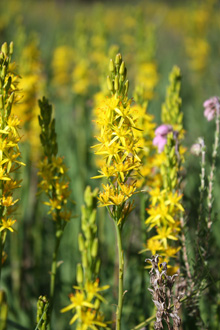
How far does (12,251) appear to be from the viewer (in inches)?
116

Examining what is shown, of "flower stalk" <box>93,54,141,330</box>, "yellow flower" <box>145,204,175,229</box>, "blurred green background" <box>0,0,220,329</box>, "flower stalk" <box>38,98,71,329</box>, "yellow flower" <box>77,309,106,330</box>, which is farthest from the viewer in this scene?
"blurred green background" <box>0,0,220,329</box>

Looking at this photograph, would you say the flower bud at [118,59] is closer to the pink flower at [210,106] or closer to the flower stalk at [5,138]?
the flower stalk at [5,138]

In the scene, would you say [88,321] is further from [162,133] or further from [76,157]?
[76,157]

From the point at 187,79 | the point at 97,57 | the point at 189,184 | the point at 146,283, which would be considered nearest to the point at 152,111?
the point at 97,57

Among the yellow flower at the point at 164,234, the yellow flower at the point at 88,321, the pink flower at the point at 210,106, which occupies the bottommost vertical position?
the yellow flower at the point at 88,321

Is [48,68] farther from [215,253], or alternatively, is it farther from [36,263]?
[215,253]

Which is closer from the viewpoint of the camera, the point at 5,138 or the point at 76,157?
the point at 5,138

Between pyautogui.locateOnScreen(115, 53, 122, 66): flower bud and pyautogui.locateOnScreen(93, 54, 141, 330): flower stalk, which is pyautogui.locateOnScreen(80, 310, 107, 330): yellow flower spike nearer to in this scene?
pyautogui.locateOnScreen(93, 54, 141, 330): flower stalk

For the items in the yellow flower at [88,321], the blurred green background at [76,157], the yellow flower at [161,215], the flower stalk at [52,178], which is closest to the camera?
A: the yellow flower at [88,321]

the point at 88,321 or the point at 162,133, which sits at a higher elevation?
the point at 162,133

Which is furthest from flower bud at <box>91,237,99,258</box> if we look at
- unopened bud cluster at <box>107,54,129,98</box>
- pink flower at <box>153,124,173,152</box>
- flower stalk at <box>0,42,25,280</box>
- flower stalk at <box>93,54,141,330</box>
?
pink flower at <box>153,124,173,152</box>

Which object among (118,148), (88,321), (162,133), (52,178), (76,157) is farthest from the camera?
(76,157)

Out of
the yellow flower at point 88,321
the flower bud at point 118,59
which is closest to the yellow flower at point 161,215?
the yellow flower at point 88,321

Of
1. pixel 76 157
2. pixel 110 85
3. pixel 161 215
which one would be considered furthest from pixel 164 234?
pixel 76 157
